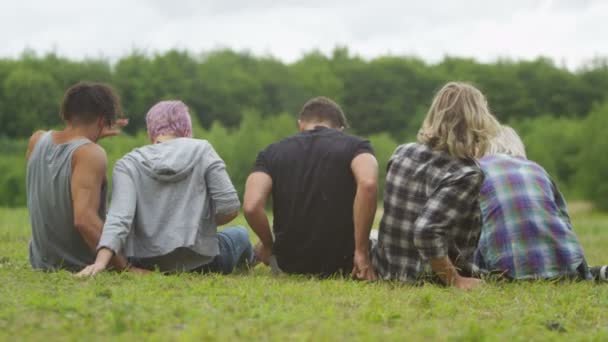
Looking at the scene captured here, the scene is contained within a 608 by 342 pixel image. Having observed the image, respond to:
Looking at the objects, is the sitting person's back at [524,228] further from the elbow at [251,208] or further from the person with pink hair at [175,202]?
the person with pink hair at [175,202]

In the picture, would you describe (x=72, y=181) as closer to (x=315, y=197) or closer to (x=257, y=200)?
(x=257, y=200)

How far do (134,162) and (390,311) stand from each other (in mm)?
2858

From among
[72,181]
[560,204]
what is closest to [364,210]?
[560,204]

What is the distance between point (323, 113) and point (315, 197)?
2.62 ft

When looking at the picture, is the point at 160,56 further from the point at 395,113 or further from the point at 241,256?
the point at 241,256

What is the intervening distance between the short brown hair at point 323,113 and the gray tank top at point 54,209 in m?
1.83

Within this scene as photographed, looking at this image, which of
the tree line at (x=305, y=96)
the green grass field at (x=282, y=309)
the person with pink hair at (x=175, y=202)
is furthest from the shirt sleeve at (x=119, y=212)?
the tree line at (x=305, y=96)

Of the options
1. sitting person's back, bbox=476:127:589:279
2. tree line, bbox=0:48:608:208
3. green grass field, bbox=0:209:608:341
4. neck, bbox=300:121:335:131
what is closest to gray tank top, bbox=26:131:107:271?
green grass field, bbox=0:209:608:341

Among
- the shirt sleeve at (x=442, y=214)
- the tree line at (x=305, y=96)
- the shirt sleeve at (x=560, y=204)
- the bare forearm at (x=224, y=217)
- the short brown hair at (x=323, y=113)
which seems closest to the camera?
the shirt sleeve at (x=442, y=214)

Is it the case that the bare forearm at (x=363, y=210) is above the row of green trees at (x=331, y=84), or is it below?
above

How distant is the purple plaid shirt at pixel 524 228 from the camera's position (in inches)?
283

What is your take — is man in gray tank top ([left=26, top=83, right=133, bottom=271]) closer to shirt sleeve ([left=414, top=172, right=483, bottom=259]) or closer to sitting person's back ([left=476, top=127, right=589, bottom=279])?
shirt sleeve ([left=414, top=172, right=483, bottom=259])

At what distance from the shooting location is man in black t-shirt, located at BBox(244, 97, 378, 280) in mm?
7336

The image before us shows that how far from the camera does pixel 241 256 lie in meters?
7.96
